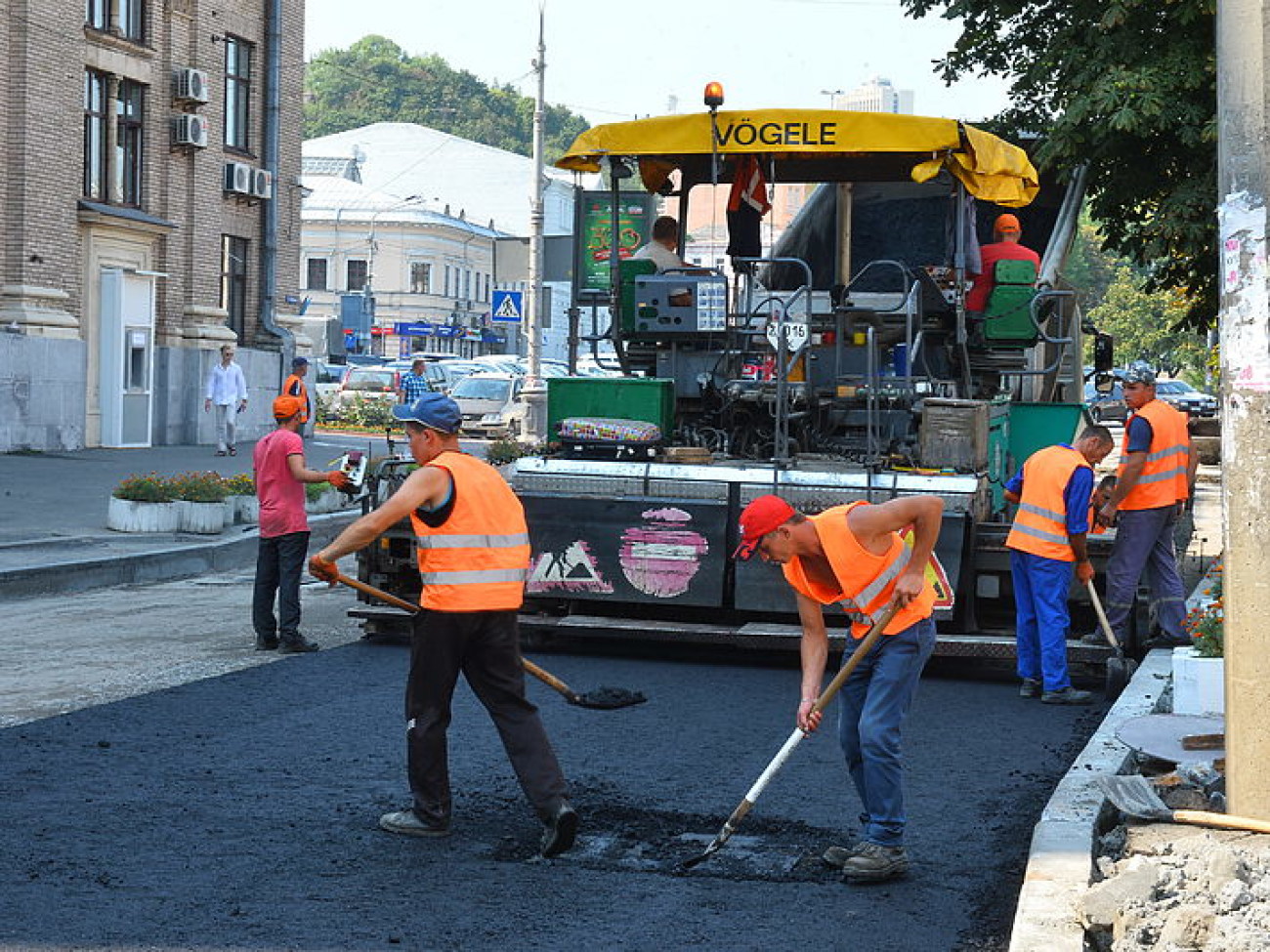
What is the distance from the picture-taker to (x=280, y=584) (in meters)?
11.2

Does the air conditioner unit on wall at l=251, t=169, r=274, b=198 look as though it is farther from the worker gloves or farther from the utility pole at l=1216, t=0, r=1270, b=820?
the utility pole at l=1216, t=0, r=1270, b=820

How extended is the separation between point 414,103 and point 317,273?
3939 centimetres

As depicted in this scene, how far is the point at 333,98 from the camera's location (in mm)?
113875

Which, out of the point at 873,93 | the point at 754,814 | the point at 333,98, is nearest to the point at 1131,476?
the point at 754,814

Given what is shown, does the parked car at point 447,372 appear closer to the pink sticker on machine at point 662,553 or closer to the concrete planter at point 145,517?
the concrete planter at point 145,517

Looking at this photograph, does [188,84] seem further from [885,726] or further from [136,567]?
[885,726]

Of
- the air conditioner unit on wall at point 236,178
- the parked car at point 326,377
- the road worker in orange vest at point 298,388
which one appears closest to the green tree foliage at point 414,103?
the parked car at point 326,377

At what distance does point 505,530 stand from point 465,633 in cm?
39

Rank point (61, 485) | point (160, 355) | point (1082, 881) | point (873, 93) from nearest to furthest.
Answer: point (1082, 881), point (61, 485), point (160, 355), point (873, 93)

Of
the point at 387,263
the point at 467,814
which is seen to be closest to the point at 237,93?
the point at 467,814

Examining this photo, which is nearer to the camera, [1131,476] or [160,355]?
[1131,476]

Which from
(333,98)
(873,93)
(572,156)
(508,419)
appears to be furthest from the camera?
(873,93)

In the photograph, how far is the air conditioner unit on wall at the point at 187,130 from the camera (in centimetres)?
2861

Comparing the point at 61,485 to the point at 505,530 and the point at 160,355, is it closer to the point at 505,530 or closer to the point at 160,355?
the point at 160,355
